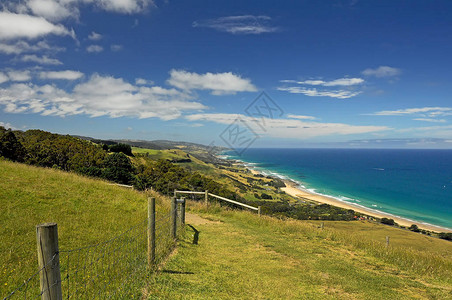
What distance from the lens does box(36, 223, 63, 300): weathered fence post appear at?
104 inches

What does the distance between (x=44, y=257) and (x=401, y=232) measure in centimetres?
4687

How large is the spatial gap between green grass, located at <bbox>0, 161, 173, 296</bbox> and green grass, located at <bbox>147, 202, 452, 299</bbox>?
1.84 meters

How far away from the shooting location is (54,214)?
30.6ft

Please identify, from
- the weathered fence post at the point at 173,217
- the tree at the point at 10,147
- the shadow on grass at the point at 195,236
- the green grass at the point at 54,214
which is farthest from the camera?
the tree at the point at 10,147

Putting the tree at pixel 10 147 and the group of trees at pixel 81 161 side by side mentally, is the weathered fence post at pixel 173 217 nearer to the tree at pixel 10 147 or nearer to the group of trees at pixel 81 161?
the group of trees at pixel 81 161

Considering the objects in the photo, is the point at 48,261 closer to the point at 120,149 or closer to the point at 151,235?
the point at 151,235

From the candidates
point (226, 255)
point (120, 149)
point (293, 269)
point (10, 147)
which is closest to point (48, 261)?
point (226, 255)

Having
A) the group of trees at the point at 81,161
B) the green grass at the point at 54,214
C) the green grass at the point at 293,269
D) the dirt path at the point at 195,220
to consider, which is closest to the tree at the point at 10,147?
the group of trees at the point at 81,161

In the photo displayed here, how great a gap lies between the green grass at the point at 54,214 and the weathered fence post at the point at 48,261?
245 centimetres

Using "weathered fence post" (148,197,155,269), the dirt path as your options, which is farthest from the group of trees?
"weathered fence post" (148,197,155,269)

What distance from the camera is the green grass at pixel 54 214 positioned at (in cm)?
575

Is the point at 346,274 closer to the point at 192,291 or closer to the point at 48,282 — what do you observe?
the point at 192,291

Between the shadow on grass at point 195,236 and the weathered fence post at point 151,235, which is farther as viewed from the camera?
the shadow on grass at point 195,236

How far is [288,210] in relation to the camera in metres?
51.3
